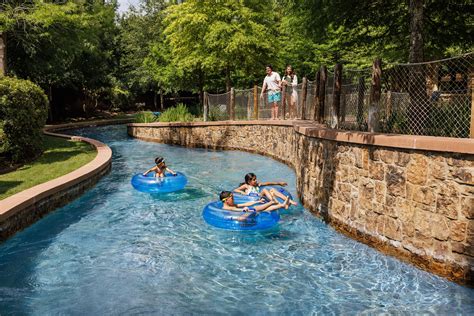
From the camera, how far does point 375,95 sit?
7.89m

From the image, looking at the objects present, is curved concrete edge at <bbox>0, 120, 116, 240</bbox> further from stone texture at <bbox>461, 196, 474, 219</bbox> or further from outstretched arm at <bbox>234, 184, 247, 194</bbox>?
stone texture at <bbox>461, 196, 474, 219</bbox>

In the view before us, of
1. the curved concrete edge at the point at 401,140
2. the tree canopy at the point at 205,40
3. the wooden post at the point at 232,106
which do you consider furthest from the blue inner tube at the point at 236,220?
the wooden post at the point at 232,106

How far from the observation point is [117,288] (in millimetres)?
6176

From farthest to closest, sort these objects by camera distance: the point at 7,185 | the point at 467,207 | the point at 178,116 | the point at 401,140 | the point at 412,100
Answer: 1. the point at 178,116
2. the point at 7,185
3. the point at 412,100
4. the point at 401,140
5. the point at 467,207

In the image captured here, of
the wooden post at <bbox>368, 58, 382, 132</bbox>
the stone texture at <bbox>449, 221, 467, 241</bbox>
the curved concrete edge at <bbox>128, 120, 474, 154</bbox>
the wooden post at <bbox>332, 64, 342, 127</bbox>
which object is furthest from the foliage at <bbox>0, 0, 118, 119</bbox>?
the stone texture at <bbox>449, 221, 467, 241</bbox>

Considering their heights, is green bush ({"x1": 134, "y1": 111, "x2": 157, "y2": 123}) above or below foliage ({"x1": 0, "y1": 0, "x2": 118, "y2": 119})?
below

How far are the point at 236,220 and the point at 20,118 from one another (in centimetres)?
821

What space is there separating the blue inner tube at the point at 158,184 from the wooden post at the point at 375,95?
18.1ft

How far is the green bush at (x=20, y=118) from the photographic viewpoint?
12.2m

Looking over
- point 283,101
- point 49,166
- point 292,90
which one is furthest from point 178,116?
point 49,166

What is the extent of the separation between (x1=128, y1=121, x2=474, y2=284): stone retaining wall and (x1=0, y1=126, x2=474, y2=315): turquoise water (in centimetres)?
29

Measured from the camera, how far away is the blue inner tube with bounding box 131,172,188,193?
438 inches

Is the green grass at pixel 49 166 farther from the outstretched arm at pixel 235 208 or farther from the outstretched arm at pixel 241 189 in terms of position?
the outstretched arm at pixel 241 189

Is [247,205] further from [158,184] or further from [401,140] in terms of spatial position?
[401,140]
